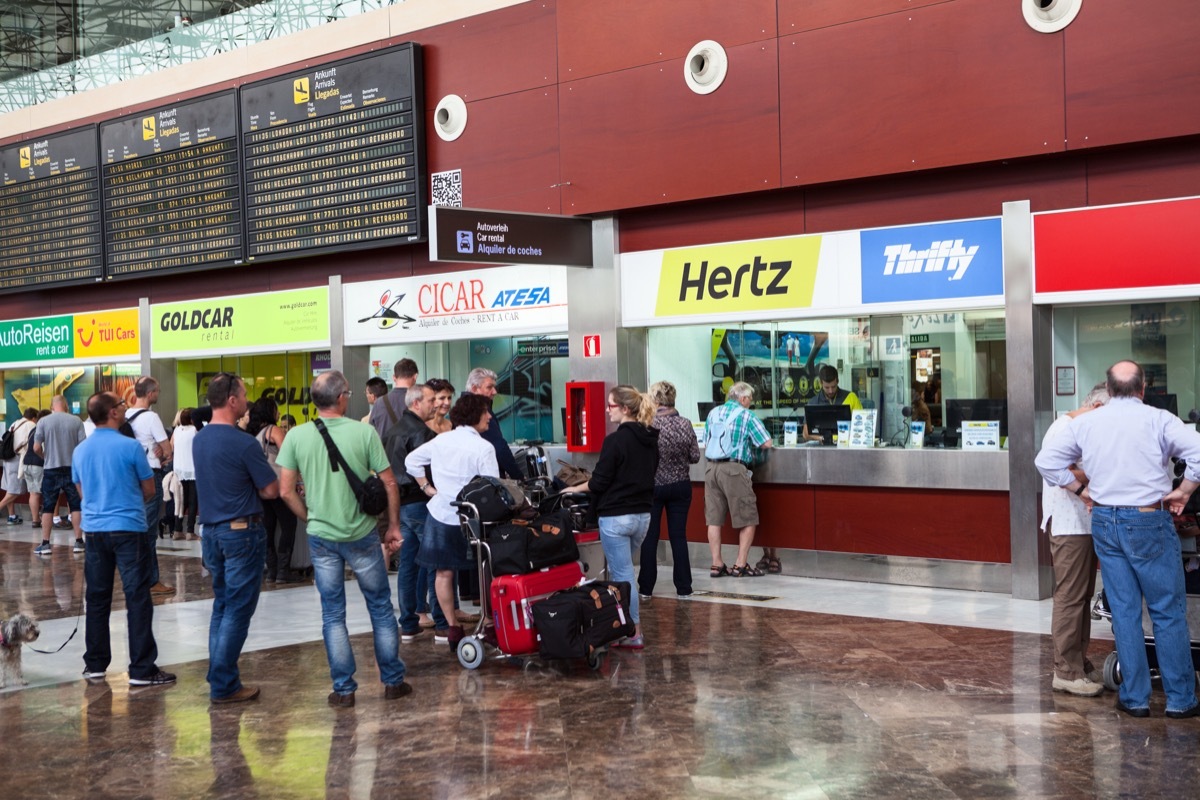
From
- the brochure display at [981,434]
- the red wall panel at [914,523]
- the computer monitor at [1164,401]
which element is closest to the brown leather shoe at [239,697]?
the red wall panel at [914,523]

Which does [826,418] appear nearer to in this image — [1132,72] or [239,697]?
[1132,72]

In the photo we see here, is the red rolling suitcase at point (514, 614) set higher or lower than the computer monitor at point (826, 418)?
lower

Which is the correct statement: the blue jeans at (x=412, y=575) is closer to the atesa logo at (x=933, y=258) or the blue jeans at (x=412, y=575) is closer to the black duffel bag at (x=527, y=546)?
the black duffel bag at (x=527, y=546)

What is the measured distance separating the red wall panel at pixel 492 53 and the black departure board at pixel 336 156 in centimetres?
21

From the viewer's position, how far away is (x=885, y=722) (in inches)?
222

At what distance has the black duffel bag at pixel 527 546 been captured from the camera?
6.89 m

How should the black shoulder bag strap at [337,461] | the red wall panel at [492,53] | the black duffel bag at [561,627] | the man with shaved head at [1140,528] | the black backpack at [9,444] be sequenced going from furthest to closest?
the black backpack at [9,444] < the red wall panel at [492,53] < the black duffel bag at [561,627] < the black shoulder bag strap at [337,461] < the man with shaved head at [1140,528]

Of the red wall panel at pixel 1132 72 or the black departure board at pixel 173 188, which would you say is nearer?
the red wall panel at pixel 1132 72

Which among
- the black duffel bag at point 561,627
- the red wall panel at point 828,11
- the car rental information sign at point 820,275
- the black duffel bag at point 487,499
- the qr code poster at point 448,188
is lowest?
the black duffel bag at point 561,627

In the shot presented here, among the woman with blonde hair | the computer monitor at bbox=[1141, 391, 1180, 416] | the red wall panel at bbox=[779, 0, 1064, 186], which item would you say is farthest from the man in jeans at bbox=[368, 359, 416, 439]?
the computer monitor at bbox=[1141, 391, 1180, 416]

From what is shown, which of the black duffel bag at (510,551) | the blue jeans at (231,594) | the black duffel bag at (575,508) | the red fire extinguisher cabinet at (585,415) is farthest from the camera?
the red fire extinguisher cabinet at (585,415)

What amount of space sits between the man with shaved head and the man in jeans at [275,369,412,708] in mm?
3452

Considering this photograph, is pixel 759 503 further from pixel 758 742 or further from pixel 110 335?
pixel 110 335

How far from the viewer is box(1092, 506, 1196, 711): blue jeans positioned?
5.61 metres
